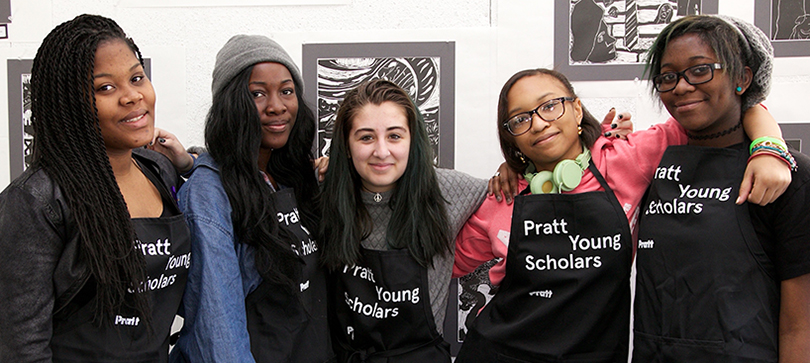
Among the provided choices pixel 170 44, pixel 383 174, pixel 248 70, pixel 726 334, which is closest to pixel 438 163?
pixel 383 174

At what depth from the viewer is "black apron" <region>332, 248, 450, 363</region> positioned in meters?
1.29

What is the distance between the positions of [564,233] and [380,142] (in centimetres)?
55

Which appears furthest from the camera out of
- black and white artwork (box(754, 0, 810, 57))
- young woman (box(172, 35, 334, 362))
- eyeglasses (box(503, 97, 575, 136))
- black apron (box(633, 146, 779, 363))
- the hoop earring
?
black and white artwork (box(754, 0, 810, 57))

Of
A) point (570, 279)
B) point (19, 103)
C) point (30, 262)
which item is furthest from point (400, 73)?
point (19, 103)

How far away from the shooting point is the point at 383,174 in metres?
1.29

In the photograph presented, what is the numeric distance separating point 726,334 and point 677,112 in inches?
20.1

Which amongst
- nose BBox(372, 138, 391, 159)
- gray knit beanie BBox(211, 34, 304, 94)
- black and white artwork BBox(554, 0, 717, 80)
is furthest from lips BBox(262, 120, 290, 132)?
black and white artwork BBox(554, 0, 717, 80)

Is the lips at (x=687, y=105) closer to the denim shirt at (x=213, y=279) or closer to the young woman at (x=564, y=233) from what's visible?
the young woman at (x=564, y=233)

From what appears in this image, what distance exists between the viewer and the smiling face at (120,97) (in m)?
1.00

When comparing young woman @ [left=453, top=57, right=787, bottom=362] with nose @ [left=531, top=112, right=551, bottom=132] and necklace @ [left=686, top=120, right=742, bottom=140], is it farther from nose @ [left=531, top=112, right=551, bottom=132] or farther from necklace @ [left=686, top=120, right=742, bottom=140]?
necklace @ [left=686, top=120, right=742, bottom=140]

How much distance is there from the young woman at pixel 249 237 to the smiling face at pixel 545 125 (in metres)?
0.64

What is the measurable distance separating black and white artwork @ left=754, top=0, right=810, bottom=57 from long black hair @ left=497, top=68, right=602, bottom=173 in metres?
0.76

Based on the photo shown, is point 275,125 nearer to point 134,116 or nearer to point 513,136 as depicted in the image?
point 134,116

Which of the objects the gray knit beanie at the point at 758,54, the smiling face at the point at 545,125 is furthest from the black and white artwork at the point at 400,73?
the gray knit beanie at the point at 758,54
